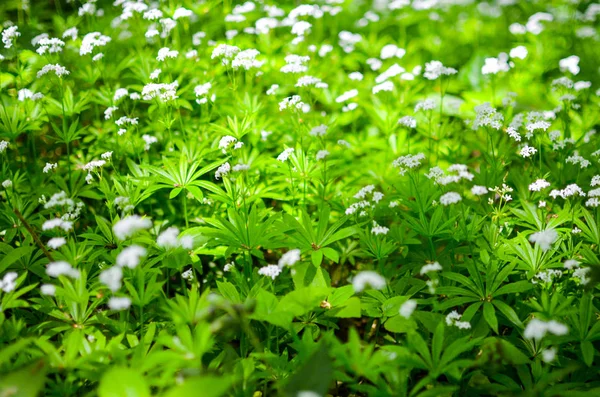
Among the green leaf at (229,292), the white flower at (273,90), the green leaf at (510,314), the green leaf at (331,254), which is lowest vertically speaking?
the green leaf at (510,314)

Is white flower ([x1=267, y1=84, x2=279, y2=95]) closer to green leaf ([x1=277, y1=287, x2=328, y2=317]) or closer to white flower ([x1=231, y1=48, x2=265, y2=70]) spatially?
white flower ([x1=231, y1=48, x2=265, y2=70])

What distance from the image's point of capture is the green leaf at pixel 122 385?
1933mm

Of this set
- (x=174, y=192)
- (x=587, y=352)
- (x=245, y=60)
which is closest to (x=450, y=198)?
(x=587, y=352)

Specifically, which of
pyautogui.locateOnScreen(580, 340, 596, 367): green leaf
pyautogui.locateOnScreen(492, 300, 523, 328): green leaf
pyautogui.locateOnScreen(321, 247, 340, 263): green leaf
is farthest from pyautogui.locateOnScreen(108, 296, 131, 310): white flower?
pyautogui.locateOnScreen(580, 340, 596, 367): green leaf

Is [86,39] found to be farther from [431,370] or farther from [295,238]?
[431,370]

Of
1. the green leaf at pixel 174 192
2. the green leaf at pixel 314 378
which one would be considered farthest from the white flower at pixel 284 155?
the green leaf at pixel 314 378

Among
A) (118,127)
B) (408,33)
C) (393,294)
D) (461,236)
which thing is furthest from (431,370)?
(408,33)

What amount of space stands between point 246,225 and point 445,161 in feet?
7.71

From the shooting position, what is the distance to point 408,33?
7.75 meters

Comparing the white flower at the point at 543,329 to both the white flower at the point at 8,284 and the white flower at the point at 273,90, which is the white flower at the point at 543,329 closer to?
the white flower at the point at 8,284

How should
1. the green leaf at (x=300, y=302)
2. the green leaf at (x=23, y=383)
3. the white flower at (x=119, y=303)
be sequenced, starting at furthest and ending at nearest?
the green leaf at (x=300, y=302) < the white flower at (x=119, y=303) < the green leaf at (x=23, y=383)

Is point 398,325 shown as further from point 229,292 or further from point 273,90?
point 273,90

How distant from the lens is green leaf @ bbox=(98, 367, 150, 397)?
1.93 metres

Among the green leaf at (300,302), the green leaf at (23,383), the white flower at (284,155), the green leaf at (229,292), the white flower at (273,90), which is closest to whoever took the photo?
the green leaf at (23,383)
